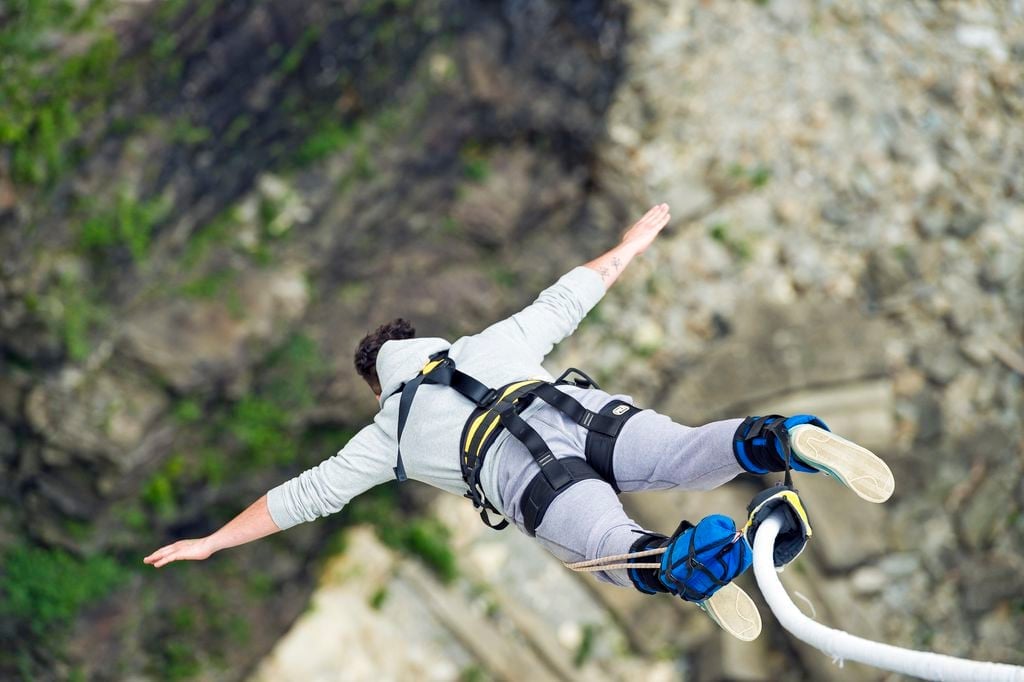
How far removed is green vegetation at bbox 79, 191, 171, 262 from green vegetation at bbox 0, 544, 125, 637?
104 inches

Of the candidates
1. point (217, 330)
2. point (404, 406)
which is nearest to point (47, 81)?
point (217, 330)

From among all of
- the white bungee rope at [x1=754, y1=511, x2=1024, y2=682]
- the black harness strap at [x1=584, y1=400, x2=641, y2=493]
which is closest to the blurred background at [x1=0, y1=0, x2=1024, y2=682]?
the black harness strap at [x1=584, y1=400, x2=641, y2=493]

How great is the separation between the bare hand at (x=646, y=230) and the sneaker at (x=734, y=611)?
1848 mm

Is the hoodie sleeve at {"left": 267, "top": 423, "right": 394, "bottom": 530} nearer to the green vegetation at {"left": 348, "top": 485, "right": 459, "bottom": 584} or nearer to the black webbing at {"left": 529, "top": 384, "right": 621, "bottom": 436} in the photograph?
the black webbing at {"left": 529, "top": 384, "right": 621, "bottom": 436}

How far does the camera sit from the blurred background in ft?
27.1

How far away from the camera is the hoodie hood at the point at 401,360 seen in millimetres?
4633

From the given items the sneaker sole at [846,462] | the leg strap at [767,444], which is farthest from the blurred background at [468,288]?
the sneaker sole at [846,462]

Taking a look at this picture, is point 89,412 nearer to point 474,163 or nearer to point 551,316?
point 474,163

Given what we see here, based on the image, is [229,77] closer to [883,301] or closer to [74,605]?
[74,605]

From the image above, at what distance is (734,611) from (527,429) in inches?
42.5

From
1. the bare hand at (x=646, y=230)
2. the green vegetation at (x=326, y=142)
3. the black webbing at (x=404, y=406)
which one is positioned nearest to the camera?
the black webbing at (x=404, y=406)

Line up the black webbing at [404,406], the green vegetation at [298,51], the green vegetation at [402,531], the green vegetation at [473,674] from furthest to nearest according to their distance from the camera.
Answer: the green vegetation at [402,531], the green vegetation at [473,674], the green vegetation at [298,51], the black webbing at [404,406]

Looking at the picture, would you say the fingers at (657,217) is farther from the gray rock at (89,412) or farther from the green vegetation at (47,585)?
the green vegetation at (47,585)

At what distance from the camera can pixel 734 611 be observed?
12.2 feet
